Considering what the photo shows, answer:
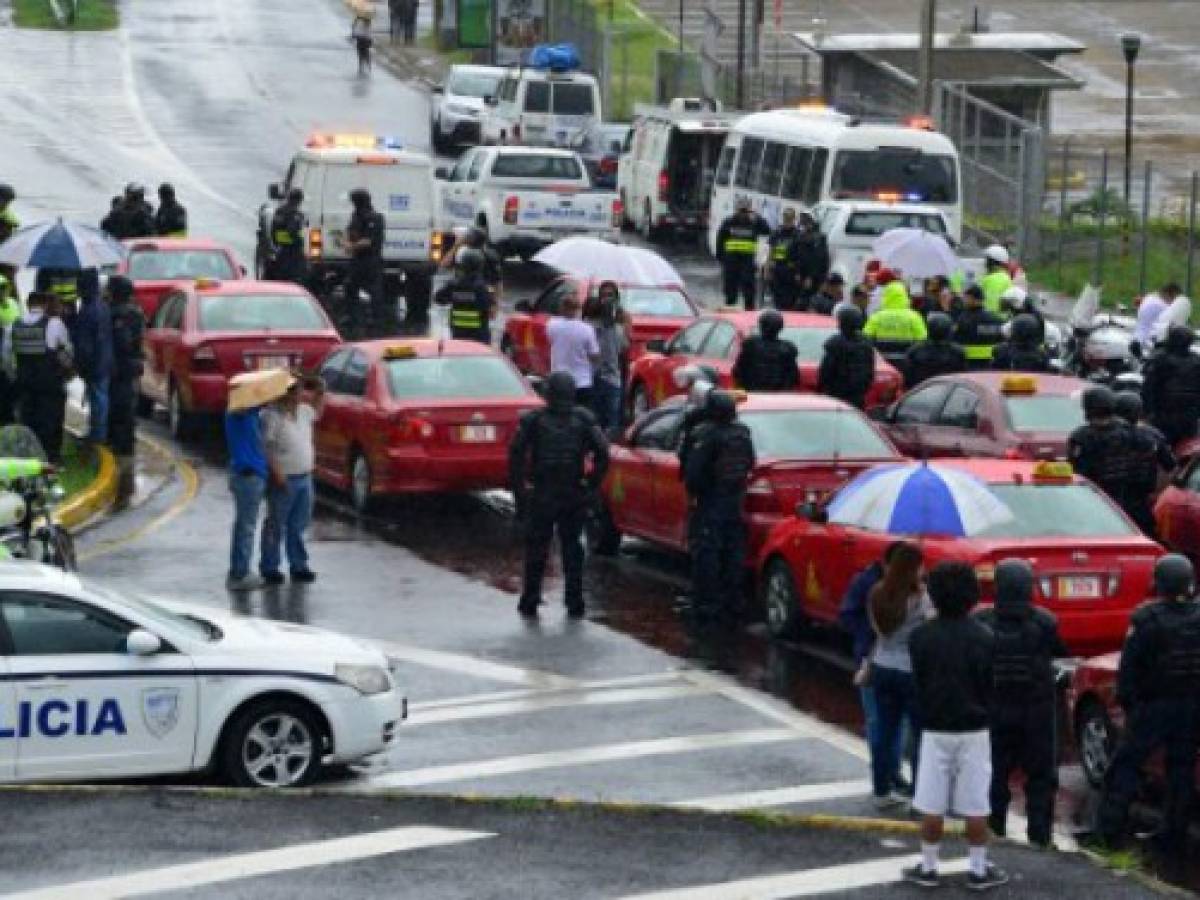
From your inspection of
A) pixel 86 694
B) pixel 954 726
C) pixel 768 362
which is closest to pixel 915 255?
pixel 768 362

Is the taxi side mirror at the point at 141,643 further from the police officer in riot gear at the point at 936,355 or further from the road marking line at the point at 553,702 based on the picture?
the police officer in riot gear at the point at 936,355

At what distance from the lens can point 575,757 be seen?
57.0 ft

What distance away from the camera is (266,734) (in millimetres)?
16266

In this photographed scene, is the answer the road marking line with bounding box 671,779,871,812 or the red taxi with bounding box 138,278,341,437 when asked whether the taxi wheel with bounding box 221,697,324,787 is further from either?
the red taxi with bounding box 138,278,341,437

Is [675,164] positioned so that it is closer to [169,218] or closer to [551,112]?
[551,112]

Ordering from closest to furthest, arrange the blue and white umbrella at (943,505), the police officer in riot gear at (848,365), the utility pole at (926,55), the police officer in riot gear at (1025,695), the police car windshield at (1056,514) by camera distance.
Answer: the police officer in riot gear at (1025,695) < the blue and white umbrella at (943,505) < the police car windshield at (1056,514) < the police officer in riot gear at (848,365) < the utility pole at (926,55)

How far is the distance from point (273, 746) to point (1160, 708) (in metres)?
4.38

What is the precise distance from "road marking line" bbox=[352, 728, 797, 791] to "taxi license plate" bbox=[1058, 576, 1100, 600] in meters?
1.90

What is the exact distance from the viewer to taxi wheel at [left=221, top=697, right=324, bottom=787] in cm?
1616

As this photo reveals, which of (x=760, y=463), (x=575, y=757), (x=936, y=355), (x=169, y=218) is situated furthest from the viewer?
(x=169, y=218)

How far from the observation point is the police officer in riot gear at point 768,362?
2638 cm

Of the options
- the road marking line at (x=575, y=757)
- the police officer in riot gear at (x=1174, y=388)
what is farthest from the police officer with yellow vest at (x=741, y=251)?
the road marking line at (x=575, y=757)

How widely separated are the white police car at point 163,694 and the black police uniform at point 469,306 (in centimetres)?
1340

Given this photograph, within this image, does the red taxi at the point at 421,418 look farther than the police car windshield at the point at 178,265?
No
